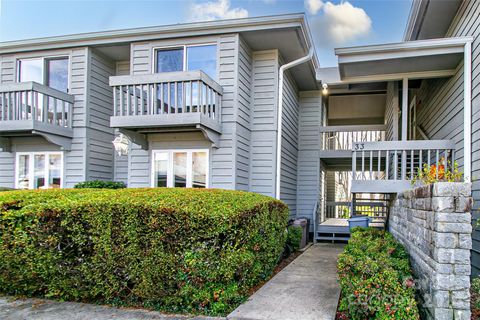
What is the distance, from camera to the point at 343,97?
13469mm

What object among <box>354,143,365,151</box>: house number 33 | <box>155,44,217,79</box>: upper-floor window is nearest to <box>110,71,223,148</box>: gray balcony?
<box>155,44,217,79</box>: upper-floor window

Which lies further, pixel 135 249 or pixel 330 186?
pixel 330 186

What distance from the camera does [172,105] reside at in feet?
27.3

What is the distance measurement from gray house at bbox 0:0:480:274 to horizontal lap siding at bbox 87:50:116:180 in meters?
0.03

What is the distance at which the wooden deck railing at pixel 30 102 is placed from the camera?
8539 mm

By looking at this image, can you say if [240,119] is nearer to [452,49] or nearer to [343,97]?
[452,49]

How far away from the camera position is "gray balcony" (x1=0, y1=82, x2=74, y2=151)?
8516mm

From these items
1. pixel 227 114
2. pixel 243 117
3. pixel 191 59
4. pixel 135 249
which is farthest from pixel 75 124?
pixel 135 249

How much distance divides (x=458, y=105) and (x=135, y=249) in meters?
6.30

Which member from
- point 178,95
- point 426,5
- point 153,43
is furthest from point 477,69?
point 153,43

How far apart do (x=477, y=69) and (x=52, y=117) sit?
9400 mm

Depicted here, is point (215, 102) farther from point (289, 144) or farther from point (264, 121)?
point (289, 144)

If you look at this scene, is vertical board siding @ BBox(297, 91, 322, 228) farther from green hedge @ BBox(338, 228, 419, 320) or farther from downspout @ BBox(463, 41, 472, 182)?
green hedge @ BBox(338, 228, 419, 320)

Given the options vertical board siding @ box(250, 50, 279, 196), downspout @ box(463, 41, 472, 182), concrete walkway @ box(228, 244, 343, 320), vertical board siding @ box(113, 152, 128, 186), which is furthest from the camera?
vertical board siding @ box(113, 152, 128, 186)
